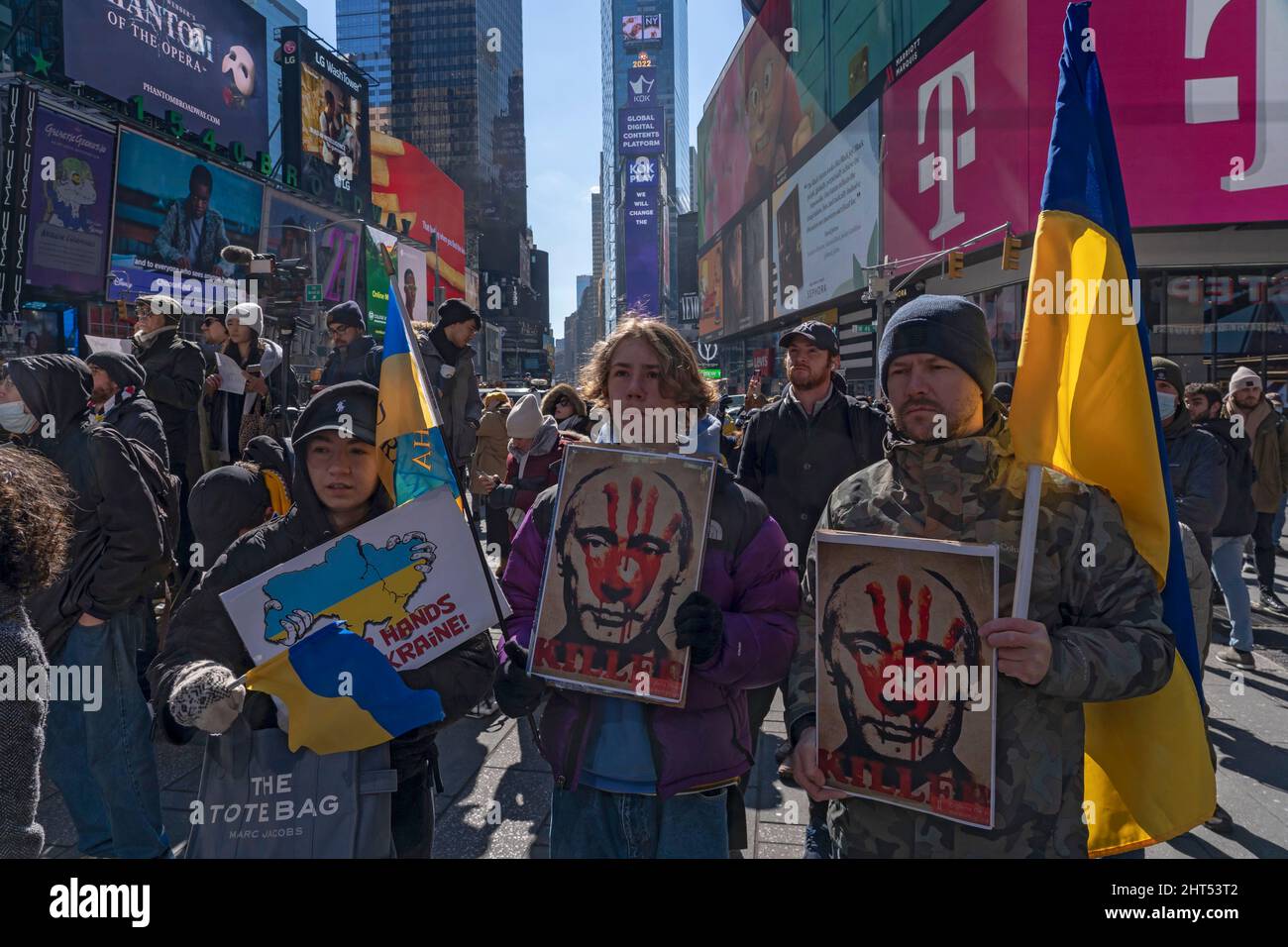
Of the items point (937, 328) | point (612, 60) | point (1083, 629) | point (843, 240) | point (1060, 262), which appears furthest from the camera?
point (612, 60)

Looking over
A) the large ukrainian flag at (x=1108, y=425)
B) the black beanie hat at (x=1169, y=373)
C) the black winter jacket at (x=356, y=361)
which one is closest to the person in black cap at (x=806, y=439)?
the black beanie hat at (x=1169, y=373)

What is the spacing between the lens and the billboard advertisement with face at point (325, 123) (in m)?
35.3

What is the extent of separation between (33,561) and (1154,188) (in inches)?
950

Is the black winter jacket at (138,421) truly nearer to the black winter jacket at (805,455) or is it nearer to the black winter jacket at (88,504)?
the black winter jacket at (88,504)

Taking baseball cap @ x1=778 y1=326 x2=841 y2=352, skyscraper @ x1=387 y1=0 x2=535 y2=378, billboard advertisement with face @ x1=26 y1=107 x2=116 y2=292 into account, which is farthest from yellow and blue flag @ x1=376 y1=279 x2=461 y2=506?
skyscraper @ x1=387 y1=0 x2=535 y2=378

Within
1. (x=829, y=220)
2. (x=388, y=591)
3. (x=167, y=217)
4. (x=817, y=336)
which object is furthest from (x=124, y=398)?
(x=829, y=220)

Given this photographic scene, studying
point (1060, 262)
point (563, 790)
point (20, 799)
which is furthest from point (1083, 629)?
point (20, 799)

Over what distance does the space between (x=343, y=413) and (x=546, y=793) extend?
8.55ft

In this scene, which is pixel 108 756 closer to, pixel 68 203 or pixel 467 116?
pixel 68 203

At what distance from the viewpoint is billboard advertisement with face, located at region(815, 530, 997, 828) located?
68.2 inches

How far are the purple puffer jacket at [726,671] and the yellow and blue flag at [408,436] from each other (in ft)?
1.13

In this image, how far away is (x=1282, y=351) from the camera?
20.1 meters

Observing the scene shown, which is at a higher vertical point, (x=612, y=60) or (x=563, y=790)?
(x=612, y=60)
